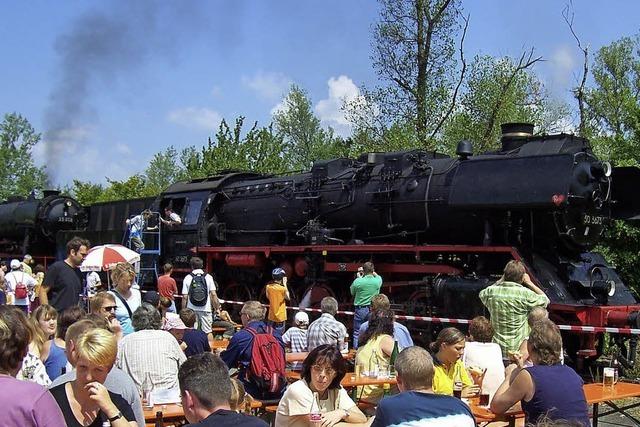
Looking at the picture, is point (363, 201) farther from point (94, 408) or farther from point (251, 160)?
point (251, 160)

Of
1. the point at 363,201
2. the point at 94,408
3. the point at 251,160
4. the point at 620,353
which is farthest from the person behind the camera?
the point at 251,160

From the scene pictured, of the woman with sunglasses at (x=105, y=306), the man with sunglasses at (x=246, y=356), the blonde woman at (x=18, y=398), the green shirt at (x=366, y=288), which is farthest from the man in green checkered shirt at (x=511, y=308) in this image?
the blonde woman at (x=18, y=398)

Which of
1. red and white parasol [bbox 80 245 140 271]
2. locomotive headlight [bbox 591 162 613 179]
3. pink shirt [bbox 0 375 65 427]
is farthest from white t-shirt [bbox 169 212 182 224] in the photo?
pink shirt [bbox 0 375 65 427]

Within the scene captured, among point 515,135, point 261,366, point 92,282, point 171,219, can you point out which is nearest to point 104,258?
point 92,282

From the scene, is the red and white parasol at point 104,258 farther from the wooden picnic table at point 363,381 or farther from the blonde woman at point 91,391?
the blonde woman at point 91,391

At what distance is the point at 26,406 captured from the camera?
9.98ft

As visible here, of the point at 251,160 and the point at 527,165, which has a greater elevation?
the point at 251,160

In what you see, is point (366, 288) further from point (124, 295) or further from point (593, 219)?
point (124, 295)

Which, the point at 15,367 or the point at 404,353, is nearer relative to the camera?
the point at 15,367

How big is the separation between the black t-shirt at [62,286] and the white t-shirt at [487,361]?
454 centimetres

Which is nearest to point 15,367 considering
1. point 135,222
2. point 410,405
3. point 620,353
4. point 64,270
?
point 410,405

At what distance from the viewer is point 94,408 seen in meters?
3.94

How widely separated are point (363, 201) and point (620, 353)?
5346mm

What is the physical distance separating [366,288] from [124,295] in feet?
16.4
